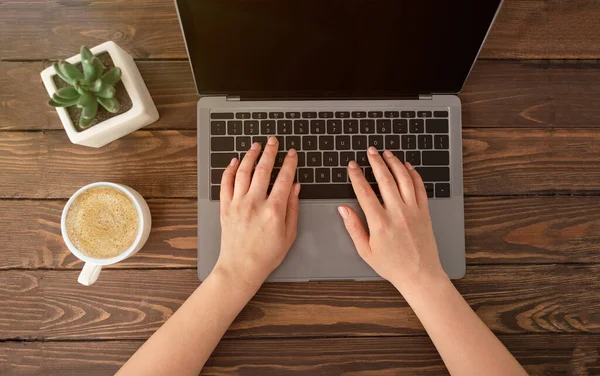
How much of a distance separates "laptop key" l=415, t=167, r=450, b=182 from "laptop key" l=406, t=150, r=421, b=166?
0.01 metres

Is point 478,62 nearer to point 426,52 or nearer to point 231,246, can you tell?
point 426,52

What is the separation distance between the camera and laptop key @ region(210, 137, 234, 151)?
784 mm

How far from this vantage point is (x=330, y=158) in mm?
780

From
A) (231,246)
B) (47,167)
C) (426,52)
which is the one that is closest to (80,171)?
(47,167)

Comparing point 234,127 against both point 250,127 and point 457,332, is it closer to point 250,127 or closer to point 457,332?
point 250,127

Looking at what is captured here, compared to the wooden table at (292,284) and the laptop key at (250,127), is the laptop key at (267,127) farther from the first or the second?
the wooden table at (292,284)

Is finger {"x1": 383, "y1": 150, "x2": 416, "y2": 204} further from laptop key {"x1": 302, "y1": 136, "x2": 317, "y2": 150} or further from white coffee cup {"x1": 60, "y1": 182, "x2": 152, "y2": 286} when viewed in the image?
white coffee cup {"x1": 60, "y1": 182, "x2": 152, "y2": 286}

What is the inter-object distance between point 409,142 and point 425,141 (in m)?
0.03

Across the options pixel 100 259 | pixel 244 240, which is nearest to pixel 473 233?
pixel 244 240

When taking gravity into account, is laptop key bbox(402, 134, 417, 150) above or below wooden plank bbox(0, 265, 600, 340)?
above

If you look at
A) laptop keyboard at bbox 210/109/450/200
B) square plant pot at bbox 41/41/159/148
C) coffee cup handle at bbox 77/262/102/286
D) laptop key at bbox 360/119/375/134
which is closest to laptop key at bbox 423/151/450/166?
laptop keyboard at bbox 210/109/450/200

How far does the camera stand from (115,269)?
0.82 metres

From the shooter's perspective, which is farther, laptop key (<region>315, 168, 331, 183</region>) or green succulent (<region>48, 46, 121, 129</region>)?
laptop key (<region>315, 168, 331, 183</region>)

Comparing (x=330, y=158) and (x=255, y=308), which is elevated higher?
(x=330, y=158)
